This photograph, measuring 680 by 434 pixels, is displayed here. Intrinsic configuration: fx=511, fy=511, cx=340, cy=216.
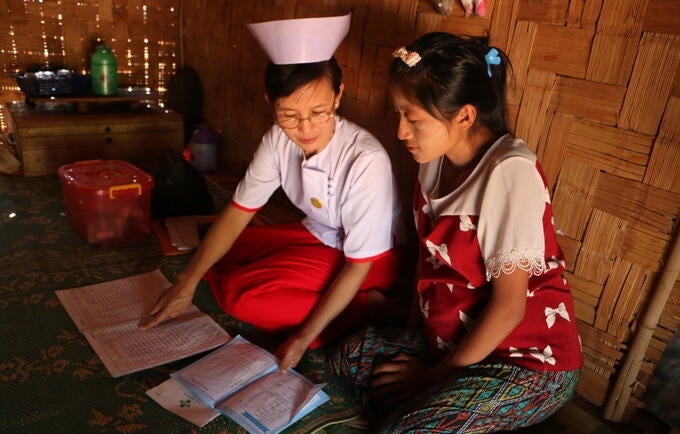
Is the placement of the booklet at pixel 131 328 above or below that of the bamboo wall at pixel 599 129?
below

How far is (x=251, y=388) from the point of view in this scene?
117 centimetres

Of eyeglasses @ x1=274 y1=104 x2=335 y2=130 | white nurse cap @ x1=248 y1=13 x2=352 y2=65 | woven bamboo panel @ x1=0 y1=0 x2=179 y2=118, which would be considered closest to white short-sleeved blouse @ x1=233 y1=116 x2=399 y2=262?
eyeglasses @ x1=274 y1=104 x2=335 y2=130

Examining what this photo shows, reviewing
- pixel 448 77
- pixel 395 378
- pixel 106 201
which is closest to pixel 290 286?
pixel 395 378

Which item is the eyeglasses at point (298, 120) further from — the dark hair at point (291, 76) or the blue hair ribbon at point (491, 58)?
the blue hair ribbon at point (491, 58)

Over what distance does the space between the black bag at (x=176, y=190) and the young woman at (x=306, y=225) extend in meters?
0.62

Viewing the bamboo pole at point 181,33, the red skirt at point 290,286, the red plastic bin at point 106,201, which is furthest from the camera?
the bamboo pole at point 181,33

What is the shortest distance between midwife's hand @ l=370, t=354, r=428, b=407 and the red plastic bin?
117cm

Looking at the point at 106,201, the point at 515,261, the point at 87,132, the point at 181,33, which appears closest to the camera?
the point at 515,261

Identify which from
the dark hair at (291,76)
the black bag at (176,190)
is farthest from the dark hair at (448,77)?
the black bag at (176,190)

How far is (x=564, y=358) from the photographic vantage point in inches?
41.6

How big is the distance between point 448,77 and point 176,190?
148cm

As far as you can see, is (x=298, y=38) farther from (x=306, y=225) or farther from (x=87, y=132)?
(x=87, y=132)

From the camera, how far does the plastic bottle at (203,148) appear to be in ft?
9.28

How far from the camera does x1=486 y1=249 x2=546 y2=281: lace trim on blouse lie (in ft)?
3.12
